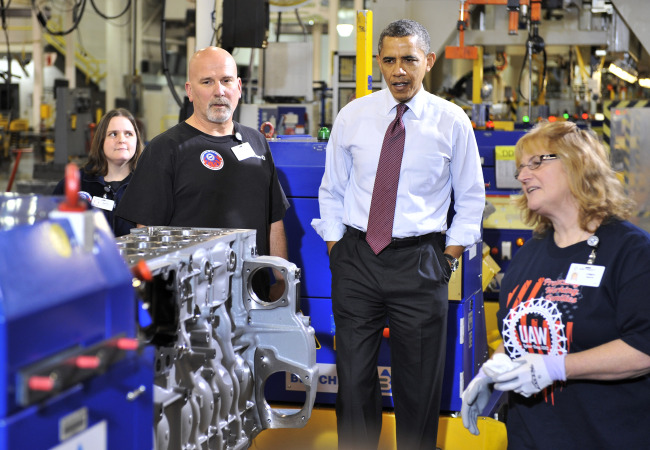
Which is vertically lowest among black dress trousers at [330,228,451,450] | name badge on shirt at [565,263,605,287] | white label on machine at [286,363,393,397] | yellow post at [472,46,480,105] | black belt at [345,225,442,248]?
white label on machine at [286,363,393,397]

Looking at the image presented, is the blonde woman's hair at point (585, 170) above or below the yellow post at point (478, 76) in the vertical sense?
below

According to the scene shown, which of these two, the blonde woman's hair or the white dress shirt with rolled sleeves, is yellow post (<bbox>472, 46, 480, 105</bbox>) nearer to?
the white dress shirt with rolled sleeves

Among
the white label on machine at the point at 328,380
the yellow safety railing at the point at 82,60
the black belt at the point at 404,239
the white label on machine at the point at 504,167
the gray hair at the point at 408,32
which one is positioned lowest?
the white label on machine at the point at 328,380

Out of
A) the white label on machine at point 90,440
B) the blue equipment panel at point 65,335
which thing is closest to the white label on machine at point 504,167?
the blue equipment panel at point 65,335

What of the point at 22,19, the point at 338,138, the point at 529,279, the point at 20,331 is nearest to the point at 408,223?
the point at 338,138

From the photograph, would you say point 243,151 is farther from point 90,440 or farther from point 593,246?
point 90,440

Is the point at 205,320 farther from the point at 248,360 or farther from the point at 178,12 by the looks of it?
the point at 178,12

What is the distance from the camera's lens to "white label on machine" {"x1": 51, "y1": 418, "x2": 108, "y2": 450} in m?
1.19

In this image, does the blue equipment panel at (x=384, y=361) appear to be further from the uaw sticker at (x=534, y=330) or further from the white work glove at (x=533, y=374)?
the white work glove at (x=533, y=374)

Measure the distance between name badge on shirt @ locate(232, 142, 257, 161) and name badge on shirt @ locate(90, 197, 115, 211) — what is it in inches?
37.1

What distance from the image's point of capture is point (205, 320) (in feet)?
6.67

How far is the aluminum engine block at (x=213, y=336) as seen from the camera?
1788mm

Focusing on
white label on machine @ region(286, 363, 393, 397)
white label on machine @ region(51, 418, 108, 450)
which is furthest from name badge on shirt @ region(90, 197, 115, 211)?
white label on machine @ region(51, 418, 108, 450)

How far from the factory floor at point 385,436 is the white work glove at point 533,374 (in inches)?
59.5
